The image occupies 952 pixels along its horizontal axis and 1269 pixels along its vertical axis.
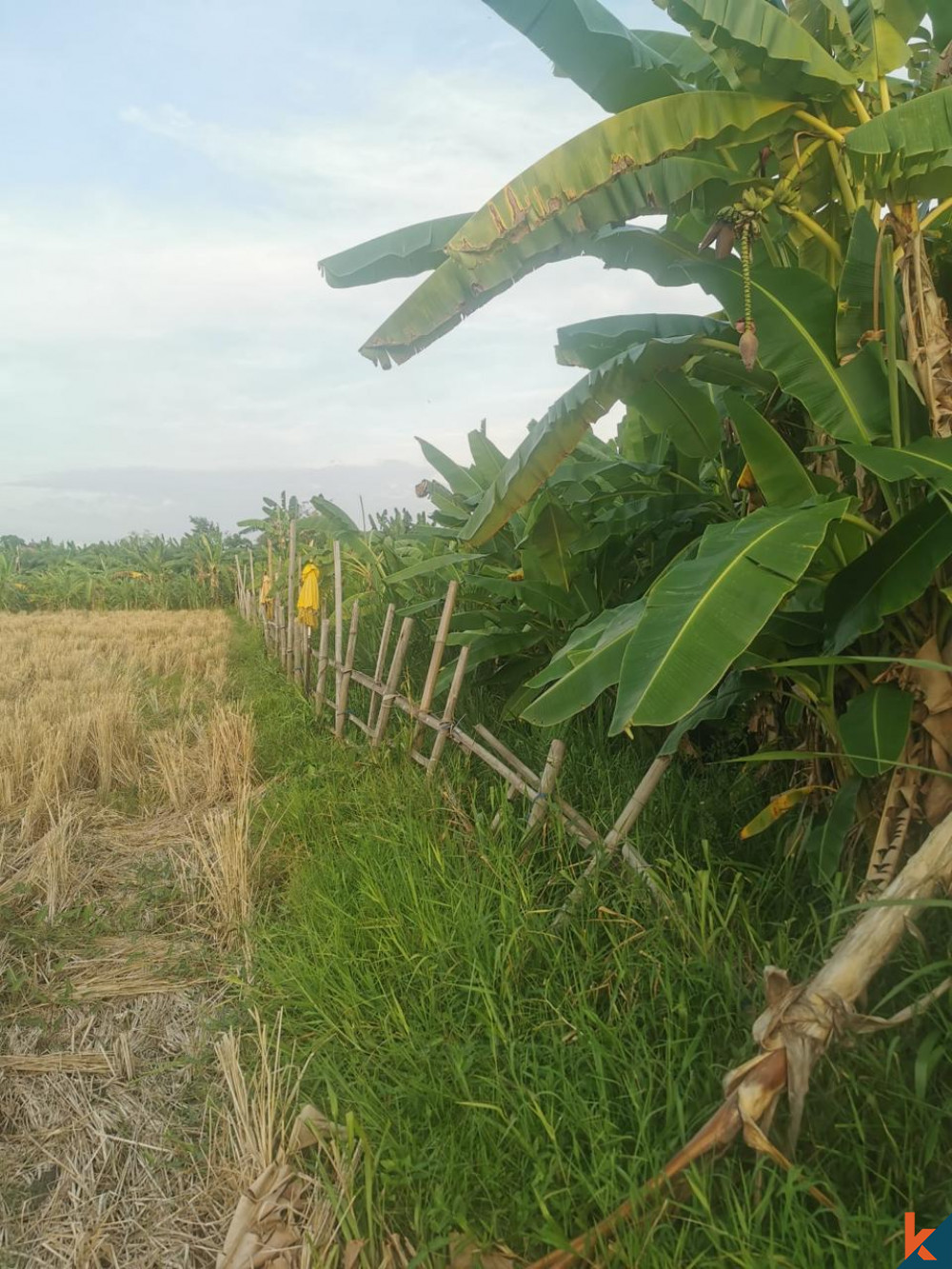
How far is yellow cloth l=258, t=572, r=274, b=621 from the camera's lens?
1263 centimetres

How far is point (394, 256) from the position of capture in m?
4.21

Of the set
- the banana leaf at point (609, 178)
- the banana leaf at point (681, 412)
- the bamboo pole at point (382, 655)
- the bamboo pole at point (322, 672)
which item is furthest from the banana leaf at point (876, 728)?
the bamboo pole at point (322, 672)

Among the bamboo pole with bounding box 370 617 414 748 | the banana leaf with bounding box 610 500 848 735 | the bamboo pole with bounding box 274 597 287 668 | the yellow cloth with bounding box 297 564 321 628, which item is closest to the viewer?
the banana leaf with bounding box 610 500 848 735

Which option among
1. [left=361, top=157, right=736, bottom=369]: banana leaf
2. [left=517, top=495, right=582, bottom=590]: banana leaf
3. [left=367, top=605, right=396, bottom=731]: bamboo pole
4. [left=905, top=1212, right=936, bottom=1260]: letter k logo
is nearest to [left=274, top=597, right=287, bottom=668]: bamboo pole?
[left=367, top=605, right=396, bottom=731]: bamboo pole

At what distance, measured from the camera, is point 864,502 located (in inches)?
122

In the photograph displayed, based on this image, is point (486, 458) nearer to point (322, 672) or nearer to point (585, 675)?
point (322, 672)

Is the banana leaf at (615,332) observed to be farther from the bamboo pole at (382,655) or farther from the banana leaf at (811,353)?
the bamboo pole at (382,655)

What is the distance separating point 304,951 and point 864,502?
97.1 inches

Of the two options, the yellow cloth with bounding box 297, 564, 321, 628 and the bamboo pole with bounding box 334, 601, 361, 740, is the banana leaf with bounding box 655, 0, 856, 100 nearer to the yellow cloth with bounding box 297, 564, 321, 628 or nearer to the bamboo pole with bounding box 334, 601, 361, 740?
the bamboo pole with bounding box 334, 601, 361, 740

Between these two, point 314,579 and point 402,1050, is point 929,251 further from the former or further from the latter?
point 314,579

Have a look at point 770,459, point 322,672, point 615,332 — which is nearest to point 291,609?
point 322,672

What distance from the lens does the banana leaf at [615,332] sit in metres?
3.88

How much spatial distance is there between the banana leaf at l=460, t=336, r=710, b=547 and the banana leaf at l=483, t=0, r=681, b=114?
83 cm

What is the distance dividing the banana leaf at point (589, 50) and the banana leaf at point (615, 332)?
86 cm
